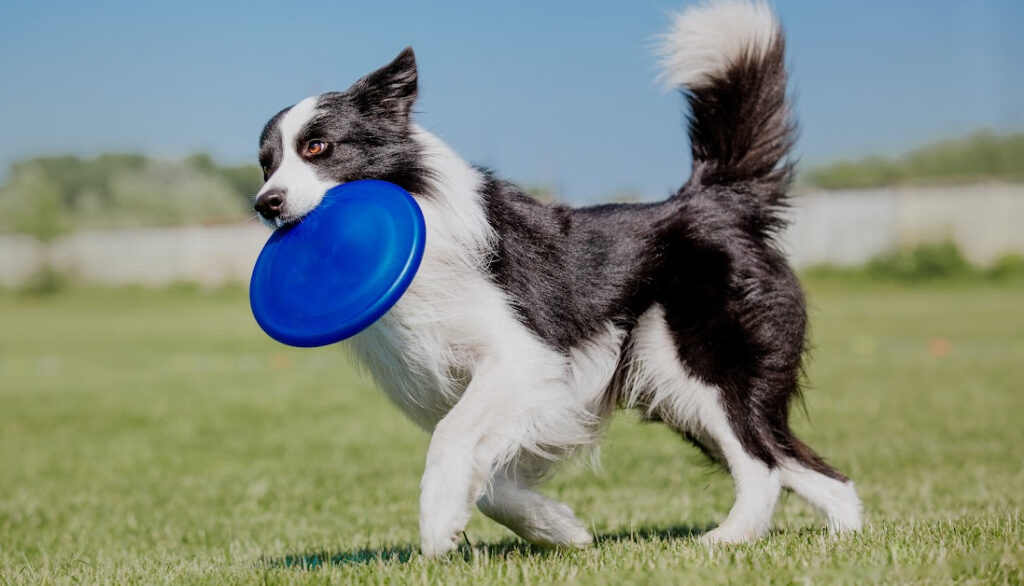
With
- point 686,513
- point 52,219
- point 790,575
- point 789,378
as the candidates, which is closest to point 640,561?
point 790,575

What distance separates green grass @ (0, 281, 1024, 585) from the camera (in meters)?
3.77

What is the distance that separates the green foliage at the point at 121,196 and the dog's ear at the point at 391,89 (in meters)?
33.9

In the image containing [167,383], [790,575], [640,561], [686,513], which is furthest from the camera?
[167,383]

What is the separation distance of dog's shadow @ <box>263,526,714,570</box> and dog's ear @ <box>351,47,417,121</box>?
179 cm

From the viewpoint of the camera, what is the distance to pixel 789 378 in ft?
16.4

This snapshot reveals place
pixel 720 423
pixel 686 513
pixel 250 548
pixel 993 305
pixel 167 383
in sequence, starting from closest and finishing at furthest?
pixel 720 423
pixel 250 548
pixel 686 513
pixel 167 383
pixel 993 305

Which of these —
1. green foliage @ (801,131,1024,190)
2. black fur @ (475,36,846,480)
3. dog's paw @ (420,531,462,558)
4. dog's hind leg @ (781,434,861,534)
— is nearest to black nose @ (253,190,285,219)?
black fur @ (475,36,846,480)

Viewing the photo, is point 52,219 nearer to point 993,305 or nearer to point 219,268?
point 219,268

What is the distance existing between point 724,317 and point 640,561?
1.45 metres

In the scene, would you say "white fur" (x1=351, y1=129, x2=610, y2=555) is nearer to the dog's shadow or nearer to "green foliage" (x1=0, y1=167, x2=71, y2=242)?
the dog's shadow

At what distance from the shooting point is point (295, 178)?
4.13 m

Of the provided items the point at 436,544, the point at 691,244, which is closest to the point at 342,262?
the point at 436,544

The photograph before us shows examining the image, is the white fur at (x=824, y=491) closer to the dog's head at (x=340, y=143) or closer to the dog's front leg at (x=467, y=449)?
the dog's front leg at (x=467, y=449)

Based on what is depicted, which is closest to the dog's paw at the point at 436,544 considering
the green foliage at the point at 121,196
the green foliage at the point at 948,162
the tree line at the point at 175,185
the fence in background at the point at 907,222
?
the fence in background at the point at 907,222
